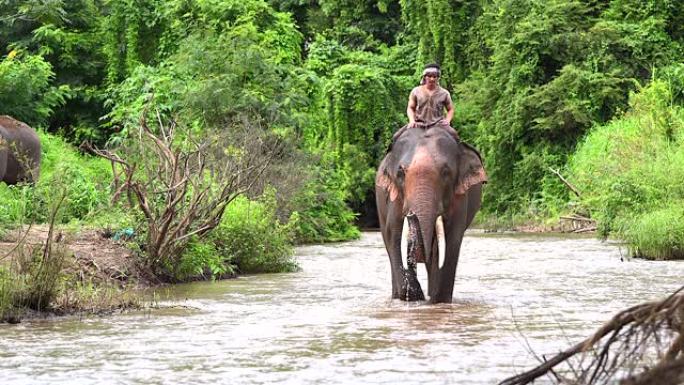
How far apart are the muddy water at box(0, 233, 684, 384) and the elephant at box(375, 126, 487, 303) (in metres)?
0.39

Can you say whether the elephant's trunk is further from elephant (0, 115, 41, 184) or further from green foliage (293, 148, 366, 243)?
green foliage (293, 148, 366, 243)

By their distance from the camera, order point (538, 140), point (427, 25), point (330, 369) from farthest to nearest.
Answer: point (427, 25)
point (538, 140)
point (330, 369)

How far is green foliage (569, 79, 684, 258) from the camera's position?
22.2 metres

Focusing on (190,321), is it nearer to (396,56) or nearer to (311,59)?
(311,59)

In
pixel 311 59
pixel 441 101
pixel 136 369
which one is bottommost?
pixel 136 369

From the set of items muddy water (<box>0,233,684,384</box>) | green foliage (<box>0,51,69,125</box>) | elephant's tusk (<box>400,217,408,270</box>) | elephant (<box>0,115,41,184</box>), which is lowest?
muddy water (<box>0,233,684,384</box>)

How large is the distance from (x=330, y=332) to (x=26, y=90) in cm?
2047

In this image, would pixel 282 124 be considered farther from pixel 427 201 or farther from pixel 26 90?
pixel 427 201

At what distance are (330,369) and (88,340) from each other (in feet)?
9.30

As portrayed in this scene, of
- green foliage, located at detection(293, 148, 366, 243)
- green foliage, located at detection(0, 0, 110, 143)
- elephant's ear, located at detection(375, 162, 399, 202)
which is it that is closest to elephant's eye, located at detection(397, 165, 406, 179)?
elephant's ear, located at detection(375, 162, 399, 202)

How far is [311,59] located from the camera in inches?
1775

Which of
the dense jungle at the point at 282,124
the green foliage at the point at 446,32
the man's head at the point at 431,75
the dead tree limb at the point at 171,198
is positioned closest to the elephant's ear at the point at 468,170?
the man's head at the point at 431,75

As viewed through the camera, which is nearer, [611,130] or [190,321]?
[190,321]

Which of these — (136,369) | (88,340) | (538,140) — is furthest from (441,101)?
(538,140)
